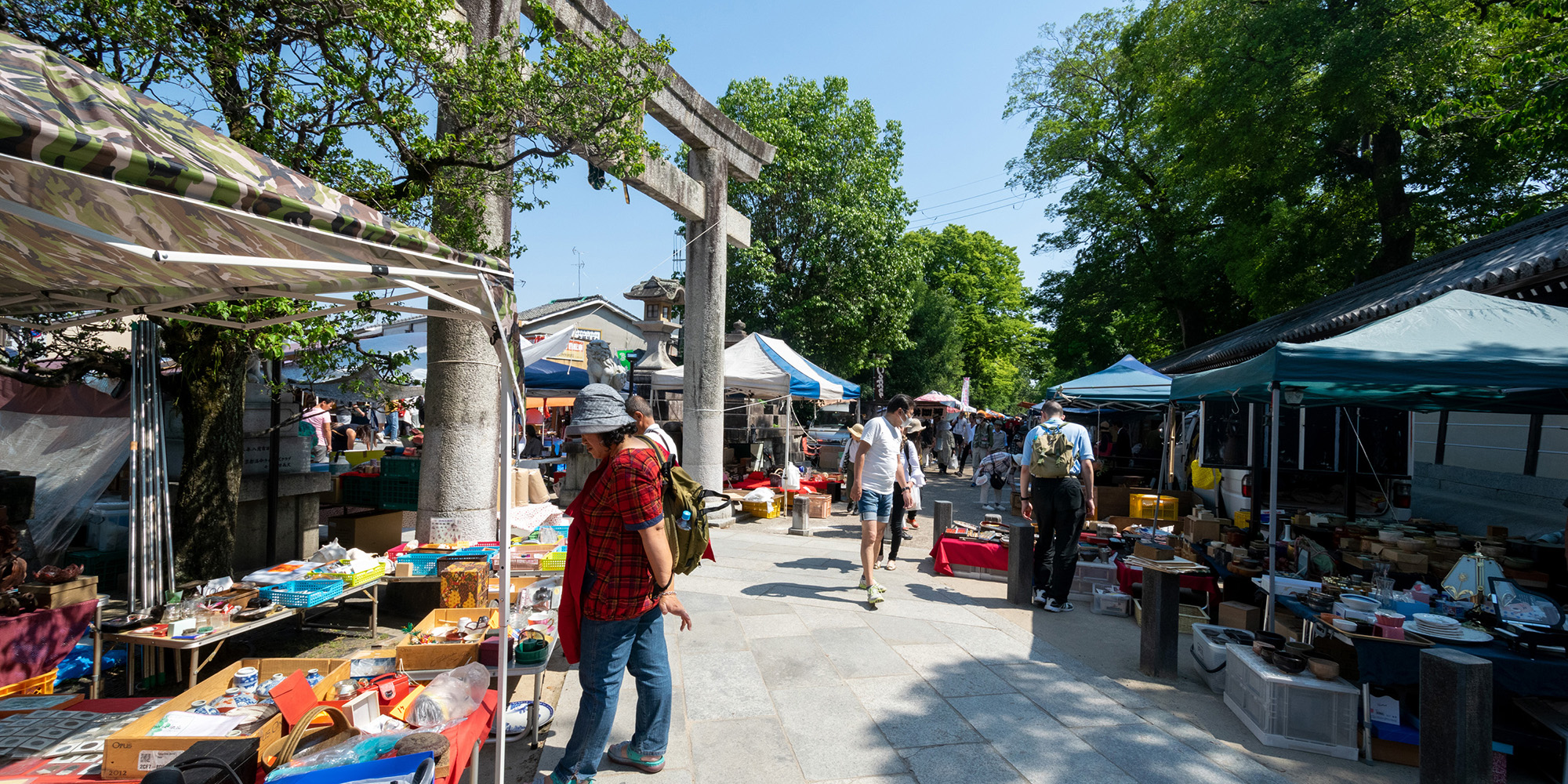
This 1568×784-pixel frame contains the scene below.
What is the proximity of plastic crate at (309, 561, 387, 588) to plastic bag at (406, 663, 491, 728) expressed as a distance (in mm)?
2127

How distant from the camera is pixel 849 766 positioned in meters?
3.55

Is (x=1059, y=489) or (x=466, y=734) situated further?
(x=1059, y=489)

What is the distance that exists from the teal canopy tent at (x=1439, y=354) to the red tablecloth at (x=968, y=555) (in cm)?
306

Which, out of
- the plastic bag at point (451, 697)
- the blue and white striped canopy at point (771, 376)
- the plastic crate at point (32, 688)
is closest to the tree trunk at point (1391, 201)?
the blue and white striped canopy at point (771, 376)

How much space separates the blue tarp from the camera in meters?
10.8

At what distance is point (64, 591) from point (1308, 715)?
7790 mm

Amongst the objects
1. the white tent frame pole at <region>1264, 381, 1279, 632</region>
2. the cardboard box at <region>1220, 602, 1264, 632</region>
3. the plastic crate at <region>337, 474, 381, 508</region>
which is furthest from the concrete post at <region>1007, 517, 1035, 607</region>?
the plastic crate at <region>337, 474, 381, 508</region>

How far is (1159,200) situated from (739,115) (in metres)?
13.8

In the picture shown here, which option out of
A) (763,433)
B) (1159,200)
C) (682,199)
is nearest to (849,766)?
(682,199)

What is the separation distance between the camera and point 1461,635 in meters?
3.94

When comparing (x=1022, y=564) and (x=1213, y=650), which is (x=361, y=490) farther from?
(x=1213, y=650)

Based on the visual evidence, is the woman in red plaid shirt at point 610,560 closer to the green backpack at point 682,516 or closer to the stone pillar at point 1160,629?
the green backpack at point 682,516

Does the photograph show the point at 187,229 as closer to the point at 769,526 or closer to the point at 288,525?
the point at 288,525

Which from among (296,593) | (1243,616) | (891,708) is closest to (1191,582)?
(1243,616)
